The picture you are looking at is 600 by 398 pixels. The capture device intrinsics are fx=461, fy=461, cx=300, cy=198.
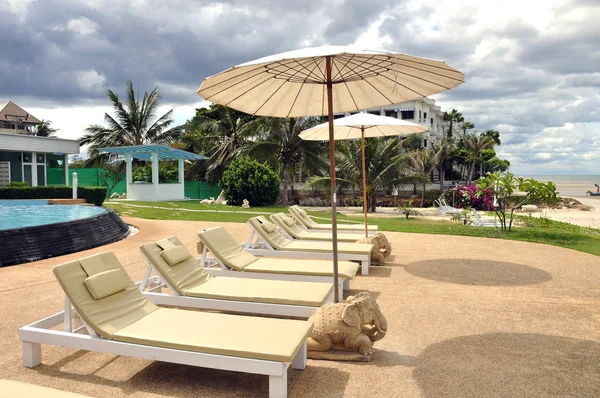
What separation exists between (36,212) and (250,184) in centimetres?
951

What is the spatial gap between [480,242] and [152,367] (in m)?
9.19

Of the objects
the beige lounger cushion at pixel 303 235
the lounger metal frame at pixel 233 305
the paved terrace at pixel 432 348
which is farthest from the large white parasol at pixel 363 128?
the lounger metal frame at pixel 233 305

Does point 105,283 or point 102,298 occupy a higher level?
point 105,283

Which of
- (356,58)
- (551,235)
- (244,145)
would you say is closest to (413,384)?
(356,58)

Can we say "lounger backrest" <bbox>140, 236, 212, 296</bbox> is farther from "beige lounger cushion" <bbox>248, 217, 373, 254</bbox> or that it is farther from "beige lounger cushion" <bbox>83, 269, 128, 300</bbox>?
"beige lounger cushion" <bbox>248, 217, 373, 254</bbox>

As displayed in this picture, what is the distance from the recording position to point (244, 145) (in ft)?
92.7

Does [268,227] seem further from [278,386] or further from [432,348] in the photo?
[278,386]

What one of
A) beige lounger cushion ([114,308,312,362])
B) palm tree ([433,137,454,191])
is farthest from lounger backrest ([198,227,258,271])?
palm tree ([433,137,454,191])

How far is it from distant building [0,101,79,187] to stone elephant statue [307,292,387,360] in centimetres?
2608

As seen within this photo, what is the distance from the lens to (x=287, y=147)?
26.5 metres

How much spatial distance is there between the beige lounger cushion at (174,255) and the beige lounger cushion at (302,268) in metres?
1.12

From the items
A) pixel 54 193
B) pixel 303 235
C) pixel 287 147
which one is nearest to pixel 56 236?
pixel 303 235

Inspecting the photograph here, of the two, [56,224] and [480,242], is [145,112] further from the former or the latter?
[480,242]

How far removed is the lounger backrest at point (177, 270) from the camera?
203 inches
